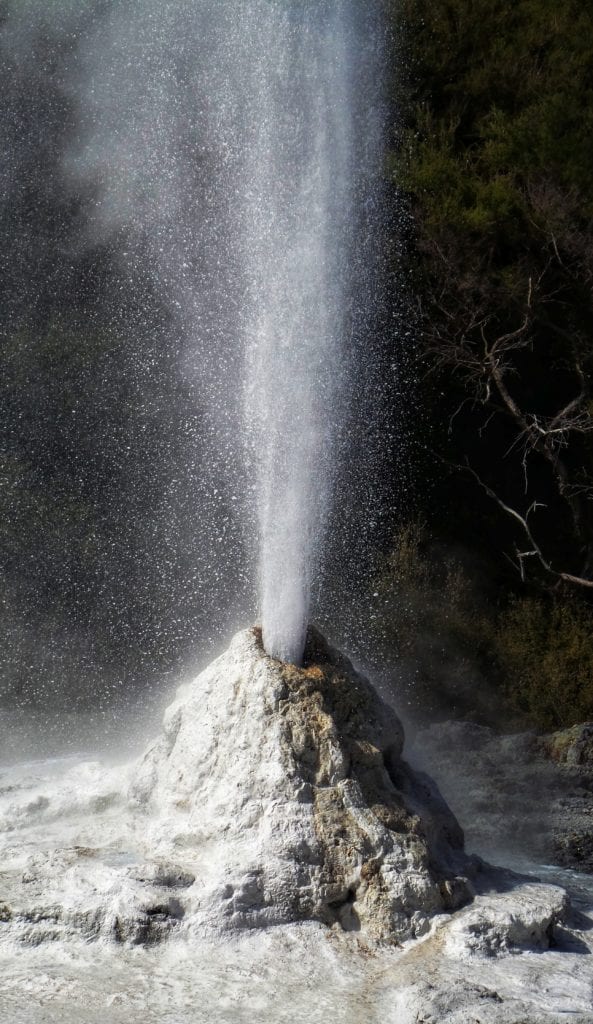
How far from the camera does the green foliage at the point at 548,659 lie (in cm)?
566

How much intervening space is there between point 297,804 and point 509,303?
4.48 metres

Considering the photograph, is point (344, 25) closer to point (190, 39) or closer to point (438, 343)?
point (190, 39)

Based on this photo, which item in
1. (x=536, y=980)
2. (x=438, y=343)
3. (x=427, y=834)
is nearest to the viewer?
(x=536, y=980)

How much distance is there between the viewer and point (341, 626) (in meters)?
5.90

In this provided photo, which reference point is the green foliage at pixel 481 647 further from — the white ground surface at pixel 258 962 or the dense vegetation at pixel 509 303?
the white ground surface at pixel 258 962

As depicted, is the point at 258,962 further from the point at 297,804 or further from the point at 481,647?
the point at 481,647

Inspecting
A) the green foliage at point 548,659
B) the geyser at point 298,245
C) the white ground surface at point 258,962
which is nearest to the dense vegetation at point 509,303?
the green foliage at point 548,659

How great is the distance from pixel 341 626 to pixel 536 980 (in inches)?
145

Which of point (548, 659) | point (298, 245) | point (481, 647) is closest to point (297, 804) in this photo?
point (298, 245)

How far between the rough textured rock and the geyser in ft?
0.65

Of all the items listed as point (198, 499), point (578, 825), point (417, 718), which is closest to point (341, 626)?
point (417, 718)

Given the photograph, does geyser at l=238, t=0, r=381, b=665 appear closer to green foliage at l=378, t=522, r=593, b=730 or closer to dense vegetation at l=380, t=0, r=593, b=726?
dense vegetation at l=380, t=0, r=593, b=726

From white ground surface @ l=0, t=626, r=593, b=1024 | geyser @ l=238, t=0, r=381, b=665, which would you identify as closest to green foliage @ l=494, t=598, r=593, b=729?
geyser @ l=238, t=0, r=381, b=665

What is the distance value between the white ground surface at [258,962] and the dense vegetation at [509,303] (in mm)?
3428
